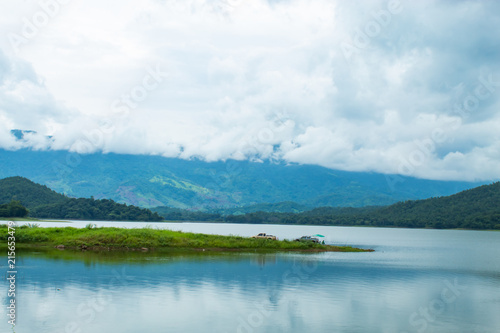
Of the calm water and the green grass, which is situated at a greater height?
the green grass

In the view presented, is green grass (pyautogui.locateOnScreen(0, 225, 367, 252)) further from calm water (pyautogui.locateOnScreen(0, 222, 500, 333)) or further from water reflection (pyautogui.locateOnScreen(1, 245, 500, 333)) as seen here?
water reflection (pyautogui.locateOnScreen(1, 245, 500, 333))

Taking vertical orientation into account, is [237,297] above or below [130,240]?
below

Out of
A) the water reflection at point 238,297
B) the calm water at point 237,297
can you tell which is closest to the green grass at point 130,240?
the calm water at point 237,297

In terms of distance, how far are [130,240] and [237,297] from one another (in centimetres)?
3627

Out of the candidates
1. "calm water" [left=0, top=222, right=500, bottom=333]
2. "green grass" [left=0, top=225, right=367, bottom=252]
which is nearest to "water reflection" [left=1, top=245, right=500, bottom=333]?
"calm water" [left=0, top=222, right=500, bottom=333]

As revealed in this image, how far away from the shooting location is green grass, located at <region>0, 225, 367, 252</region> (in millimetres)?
67113

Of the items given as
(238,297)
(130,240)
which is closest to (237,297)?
(238,297)

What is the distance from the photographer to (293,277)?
46.7m

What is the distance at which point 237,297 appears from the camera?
35625 millimetres

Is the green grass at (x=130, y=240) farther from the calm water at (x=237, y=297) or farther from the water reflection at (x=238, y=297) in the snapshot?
the water reflection at (x=238, y=297)

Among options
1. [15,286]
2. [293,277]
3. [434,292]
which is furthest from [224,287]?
[434,292]

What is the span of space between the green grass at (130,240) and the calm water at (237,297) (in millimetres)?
9366

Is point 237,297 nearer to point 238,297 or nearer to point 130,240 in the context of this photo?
point 238,297

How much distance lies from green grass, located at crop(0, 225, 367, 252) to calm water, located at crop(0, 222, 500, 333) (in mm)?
9366
